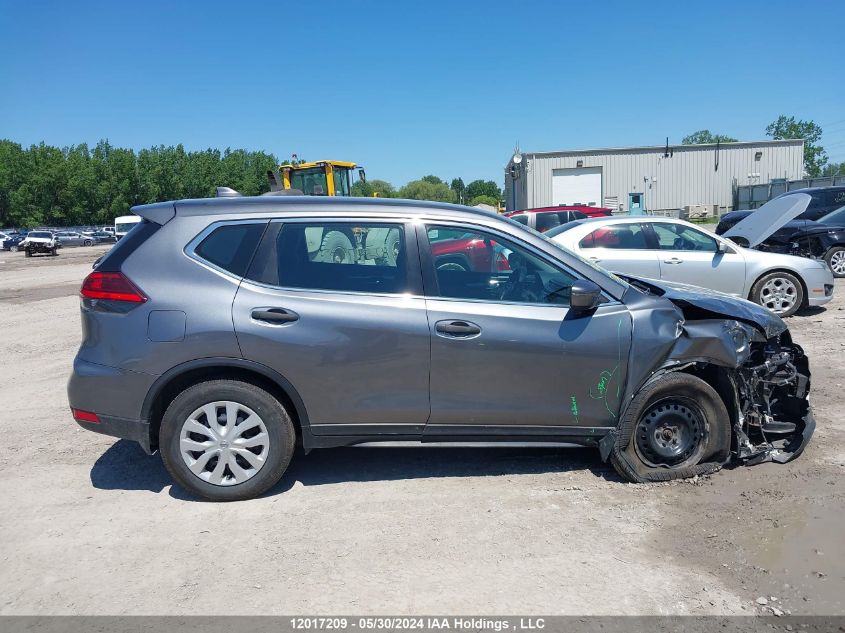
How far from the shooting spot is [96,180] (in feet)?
254

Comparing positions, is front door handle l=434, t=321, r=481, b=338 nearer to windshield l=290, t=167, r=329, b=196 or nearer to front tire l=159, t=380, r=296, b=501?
front tire l=159, t=380, r=296, b=501

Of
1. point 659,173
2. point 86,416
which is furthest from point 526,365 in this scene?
point 659,173

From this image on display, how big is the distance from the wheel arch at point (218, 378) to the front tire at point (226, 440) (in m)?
0.07

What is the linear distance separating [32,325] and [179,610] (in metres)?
10.4

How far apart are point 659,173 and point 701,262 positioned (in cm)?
4475

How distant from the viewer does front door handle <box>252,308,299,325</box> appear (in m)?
4.05

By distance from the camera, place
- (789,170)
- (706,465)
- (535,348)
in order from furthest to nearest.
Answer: (789,170)
(706,465)
(535,348)

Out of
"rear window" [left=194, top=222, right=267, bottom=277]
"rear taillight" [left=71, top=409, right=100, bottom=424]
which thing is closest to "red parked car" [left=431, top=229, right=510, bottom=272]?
"rear window" [left=194, top=222, right=267, bottom=277]

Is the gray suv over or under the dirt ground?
over

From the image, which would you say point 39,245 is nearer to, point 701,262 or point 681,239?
point 681,239

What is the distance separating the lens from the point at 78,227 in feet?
247

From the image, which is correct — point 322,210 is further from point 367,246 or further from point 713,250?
point 713,250

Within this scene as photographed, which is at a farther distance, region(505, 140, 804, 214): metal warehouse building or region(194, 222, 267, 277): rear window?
region(505, 140, 804, 214): metal warehouse building

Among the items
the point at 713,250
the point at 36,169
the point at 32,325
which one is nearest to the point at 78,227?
the point at 36,169
